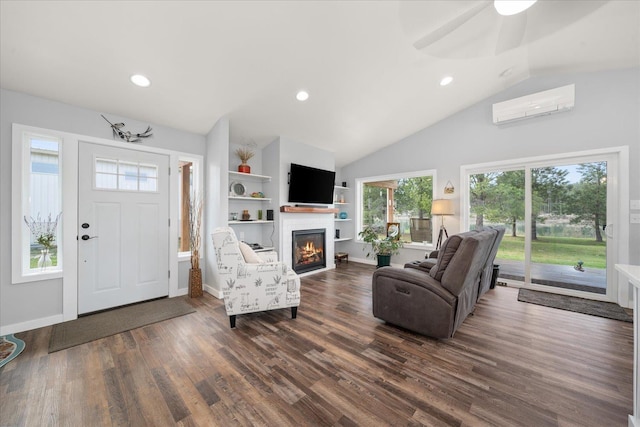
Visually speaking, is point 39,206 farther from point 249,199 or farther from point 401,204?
point 401,204

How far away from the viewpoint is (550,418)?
1.43 metres

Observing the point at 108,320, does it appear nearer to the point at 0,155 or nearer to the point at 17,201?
the point at 17,201

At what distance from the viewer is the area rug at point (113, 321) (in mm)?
2322

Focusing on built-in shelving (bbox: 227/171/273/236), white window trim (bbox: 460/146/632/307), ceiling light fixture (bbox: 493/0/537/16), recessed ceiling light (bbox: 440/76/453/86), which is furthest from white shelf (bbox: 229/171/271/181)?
white window trim (bbox: 460/146/632/307)

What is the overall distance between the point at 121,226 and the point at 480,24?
466 centimetres

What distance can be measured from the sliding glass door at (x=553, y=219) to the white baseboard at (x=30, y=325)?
19.8ft

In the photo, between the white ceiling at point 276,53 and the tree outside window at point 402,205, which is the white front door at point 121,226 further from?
the tree outside window at point 402,205

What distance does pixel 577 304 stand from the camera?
3195 millimetres

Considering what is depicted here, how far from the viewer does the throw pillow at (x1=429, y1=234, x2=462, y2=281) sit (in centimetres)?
224

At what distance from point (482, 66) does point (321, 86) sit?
7.13 feet

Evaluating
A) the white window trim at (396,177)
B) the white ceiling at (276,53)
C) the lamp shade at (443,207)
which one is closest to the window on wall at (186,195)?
the white ceiling at (276,53)

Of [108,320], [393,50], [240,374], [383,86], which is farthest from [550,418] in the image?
[108,320]

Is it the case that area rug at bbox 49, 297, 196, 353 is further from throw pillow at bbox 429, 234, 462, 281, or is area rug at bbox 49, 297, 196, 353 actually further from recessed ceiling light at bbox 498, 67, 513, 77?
recessed ceiling light at bbox 498, 67, 513, 77

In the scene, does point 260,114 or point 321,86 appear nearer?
point 321,86
